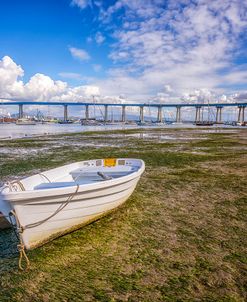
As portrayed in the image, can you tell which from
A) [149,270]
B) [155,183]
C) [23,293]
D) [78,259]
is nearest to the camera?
[23,293]

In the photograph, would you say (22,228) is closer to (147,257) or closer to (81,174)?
(147,257)

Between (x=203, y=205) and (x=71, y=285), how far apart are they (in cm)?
560

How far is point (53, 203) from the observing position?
5637 millimetres

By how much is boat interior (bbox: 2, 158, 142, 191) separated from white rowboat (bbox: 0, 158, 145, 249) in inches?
1.1

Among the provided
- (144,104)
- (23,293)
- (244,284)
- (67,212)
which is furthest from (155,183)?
(144,104)

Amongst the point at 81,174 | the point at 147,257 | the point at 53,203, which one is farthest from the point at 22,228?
the point at 81,174

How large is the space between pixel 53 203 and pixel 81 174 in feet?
12.4

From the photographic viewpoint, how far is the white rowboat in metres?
5.23

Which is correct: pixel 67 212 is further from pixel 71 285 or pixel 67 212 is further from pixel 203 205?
pixel 203 205

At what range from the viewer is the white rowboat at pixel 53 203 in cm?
523

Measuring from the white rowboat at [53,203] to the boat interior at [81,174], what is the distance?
0.03 meters

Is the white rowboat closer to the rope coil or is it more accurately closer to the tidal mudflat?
the rope coil

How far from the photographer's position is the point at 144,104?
173 m

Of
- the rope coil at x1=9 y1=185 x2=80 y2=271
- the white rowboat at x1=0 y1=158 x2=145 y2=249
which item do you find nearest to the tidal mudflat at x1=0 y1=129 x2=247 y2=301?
the rope coil at x1=9 y1=185 x2=80 y2=271
